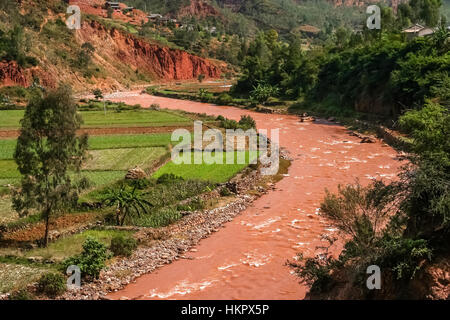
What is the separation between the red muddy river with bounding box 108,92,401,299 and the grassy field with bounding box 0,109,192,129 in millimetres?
19744

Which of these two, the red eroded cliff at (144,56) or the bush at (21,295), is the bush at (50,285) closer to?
the bush at (21,295)

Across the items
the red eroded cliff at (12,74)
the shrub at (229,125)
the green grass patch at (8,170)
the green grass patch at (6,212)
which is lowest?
the green grass patch at (6,212)

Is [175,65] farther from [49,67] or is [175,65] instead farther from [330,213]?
[330,213]

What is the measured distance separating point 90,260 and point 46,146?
5451 millimetres

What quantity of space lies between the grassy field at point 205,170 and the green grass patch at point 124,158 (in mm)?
1568

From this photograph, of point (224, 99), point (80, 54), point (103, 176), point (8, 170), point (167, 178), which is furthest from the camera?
point (80, 54)

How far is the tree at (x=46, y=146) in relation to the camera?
18.6m

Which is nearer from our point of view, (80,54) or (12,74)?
(12,74)

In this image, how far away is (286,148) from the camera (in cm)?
4531

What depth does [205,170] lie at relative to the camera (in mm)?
33062

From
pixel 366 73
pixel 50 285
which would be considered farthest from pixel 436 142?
pixel 366 73

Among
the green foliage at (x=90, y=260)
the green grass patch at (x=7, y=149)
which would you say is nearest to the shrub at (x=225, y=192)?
the green foliage at (x=90, y=260)

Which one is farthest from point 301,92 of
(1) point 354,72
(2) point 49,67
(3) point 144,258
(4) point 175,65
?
(3) point 144,258

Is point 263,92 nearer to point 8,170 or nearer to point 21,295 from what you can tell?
point 8,170
